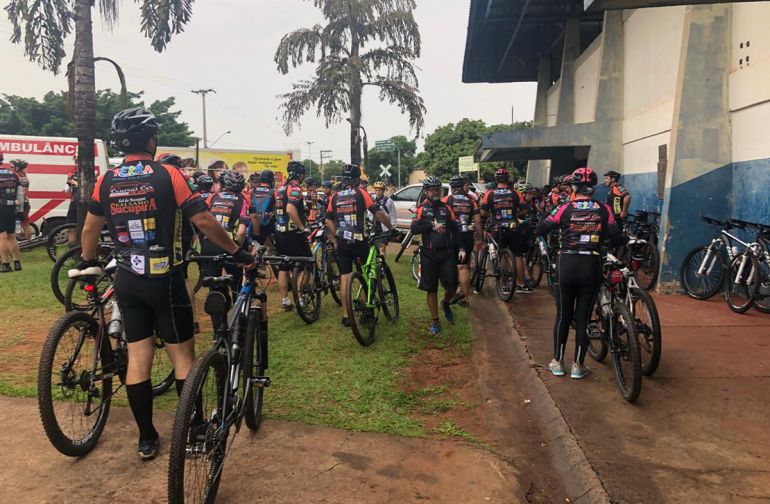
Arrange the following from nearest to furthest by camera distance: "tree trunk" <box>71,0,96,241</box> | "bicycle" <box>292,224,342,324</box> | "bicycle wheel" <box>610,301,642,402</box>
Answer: "bicycle wheel" <box>610,301,642,402</box> < "bicycle" <box>292,224,342,324</box> < "tree trunk" <box>71,0,96,241</box>

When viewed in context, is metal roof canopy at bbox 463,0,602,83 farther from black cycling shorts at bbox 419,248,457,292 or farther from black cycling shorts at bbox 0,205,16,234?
black cycling shorts at bbox 0,205,16,234

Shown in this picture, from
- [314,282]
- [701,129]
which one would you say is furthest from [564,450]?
[701,129]

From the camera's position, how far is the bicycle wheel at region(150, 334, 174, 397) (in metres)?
4.16

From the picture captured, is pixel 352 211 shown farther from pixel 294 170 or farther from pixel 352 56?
pixel 352 56

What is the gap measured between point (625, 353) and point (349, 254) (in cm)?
300

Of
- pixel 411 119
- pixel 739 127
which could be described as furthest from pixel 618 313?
pixel 411 119

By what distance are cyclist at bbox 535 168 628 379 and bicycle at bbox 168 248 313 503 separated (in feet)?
7.63

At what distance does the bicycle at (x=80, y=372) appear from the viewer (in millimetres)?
3035

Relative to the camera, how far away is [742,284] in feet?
21.5

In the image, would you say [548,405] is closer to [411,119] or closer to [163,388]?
[163,388]

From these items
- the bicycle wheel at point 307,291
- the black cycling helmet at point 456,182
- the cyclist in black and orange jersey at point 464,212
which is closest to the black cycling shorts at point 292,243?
the bicycle wheel at point 307,291

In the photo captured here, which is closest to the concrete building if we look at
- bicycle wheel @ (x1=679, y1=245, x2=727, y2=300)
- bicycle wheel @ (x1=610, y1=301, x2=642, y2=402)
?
bicycle wheel @ (x1=679, y1=245, x2=727, y2=300)

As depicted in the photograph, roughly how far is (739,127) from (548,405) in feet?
18.3

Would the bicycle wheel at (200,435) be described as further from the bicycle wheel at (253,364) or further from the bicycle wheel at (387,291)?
the bicycle wheel at (387,291)
